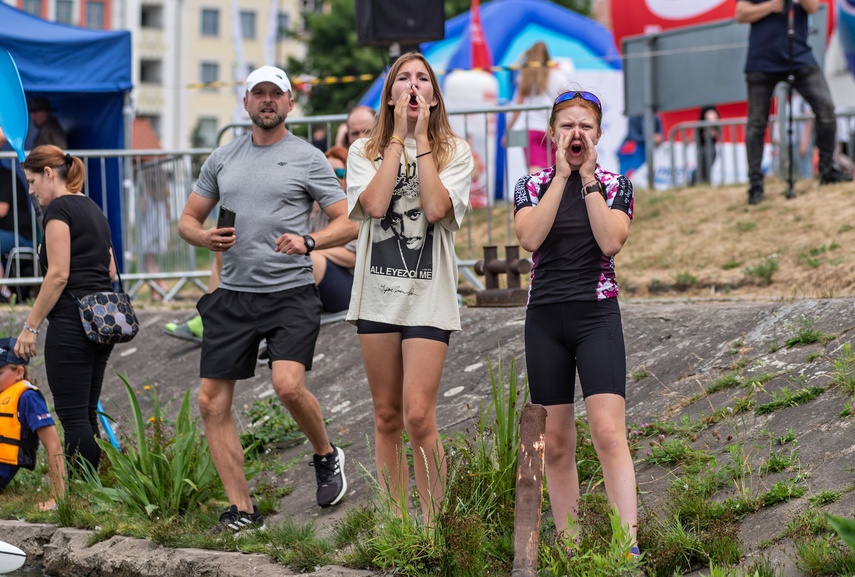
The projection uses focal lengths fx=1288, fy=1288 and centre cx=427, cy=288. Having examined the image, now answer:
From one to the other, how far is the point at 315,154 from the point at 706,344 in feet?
6.99

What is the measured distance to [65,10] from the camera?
67.9 metres

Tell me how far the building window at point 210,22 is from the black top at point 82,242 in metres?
68.7

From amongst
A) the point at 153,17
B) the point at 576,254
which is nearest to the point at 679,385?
the point at 576,254

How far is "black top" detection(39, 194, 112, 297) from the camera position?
6.56 m

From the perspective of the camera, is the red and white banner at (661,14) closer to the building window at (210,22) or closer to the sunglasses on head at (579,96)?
the sunglasses on head at (579,96)

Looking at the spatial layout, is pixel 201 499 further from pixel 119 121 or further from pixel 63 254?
pixel 119 121

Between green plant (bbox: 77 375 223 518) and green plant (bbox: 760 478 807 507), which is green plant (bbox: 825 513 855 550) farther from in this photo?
green plant (bbox: 77 375 223 518)

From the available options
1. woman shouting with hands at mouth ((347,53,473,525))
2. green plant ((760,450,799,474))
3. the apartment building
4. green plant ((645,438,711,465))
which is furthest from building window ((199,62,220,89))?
green plant ((760,450,799,474))

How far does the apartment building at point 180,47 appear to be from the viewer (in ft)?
222

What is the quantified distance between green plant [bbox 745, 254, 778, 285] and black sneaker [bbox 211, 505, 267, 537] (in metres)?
4.49

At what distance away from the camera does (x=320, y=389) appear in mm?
7793

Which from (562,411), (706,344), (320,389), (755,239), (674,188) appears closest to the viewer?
(562,411)

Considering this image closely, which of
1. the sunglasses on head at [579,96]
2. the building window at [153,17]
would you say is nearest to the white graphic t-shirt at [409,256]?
the sunglasses on head at [579,96]

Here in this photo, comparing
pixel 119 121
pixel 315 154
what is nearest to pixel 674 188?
pixel 119 121
